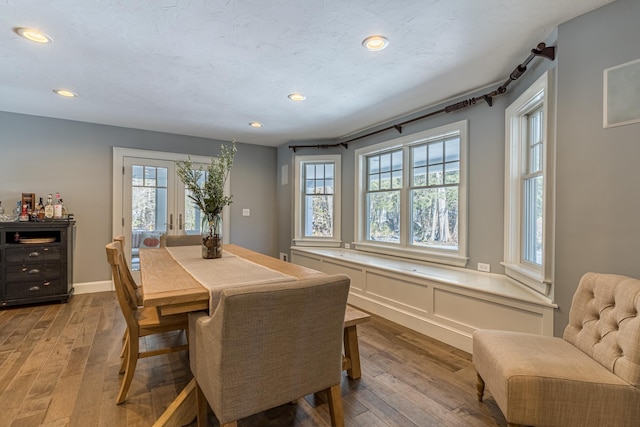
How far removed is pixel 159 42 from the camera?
7.12 feet

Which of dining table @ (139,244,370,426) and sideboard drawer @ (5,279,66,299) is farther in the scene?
sideboard drawer @ (5,279,66,299)

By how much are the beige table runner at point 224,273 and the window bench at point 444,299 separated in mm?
1630

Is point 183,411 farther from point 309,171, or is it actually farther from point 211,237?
point 309,171

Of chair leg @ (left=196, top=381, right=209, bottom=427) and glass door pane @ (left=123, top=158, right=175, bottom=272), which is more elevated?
glass door pane @ (left=123, top=158, right=175, bottom=272)

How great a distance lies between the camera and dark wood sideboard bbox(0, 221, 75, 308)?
3461 millimetres

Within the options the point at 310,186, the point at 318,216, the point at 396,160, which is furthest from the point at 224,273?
the point at 310,186

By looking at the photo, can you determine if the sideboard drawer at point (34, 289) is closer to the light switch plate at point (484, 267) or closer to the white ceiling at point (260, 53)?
the white ceiling at point (260, 53)

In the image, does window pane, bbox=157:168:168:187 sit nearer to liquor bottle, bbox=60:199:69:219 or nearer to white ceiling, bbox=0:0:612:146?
white ceiling, bbox=0:0:612:146

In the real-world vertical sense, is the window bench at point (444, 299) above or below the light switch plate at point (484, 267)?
below

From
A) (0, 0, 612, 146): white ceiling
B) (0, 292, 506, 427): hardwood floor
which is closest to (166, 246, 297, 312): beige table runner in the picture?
(0, 292, 506, 427): hardwood floor

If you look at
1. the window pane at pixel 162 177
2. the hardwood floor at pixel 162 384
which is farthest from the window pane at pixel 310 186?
the hardwood floor at pixel 162 384

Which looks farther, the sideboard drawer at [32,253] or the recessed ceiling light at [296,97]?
the sideboard drawer at [32,253]

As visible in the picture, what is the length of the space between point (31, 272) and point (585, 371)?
507 centimetres

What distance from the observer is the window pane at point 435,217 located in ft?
10.9
